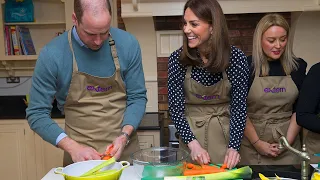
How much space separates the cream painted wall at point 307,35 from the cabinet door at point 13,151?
2.14 metres

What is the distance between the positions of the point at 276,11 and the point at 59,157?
1904 millimetres

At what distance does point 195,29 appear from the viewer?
1577 millimetres

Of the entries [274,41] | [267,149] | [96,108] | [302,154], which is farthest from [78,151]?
[274,41]

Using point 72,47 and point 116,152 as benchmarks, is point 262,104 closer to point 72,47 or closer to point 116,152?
point 116,152

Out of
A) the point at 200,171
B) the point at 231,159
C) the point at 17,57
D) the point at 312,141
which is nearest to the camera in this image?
the point at 200,171

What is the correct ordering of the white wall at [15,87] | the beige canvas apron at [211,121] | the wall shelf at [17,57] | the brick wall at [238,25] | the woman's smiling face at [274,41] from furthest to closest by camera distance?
the white wall at [15,87]
the wall shelf at [17,57]
the brick wall at [238,25]
the woman's smiling face at [274,41]
the beige canvas apron at [211,121]

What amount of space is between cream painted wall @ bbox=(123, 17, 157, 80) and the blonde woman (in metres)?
1.08

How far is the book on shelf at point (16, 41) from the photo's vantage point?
10.0 ft

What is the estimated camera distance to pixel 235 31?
292 cm

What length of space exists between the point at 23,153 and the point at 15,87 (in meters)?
0.68

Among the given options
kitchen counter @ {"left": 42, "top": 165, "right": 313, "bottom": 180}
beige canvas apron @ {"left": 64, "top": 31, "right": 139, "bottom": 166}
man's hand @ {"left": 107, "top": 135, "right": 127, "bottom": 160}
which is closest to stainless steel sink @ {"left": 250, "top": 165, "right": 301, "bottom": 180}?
kitchen counter @ {"left": 42, "top": 165, "right": 313, "bottom": 180}

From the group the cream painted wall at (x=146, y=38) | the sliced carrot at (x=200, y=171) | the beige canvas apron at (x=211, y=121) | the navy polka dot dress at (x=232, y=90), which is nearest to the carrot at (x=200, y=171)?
the sliced carrot at (x=200, y=171)

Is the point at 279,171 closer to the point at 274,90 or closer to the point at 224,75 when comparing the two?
the point at 224,75

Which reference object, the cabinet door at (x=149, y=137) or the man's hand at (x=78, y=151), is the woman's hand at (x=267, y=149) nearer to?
the cabinet door at (x=149, y=137)
